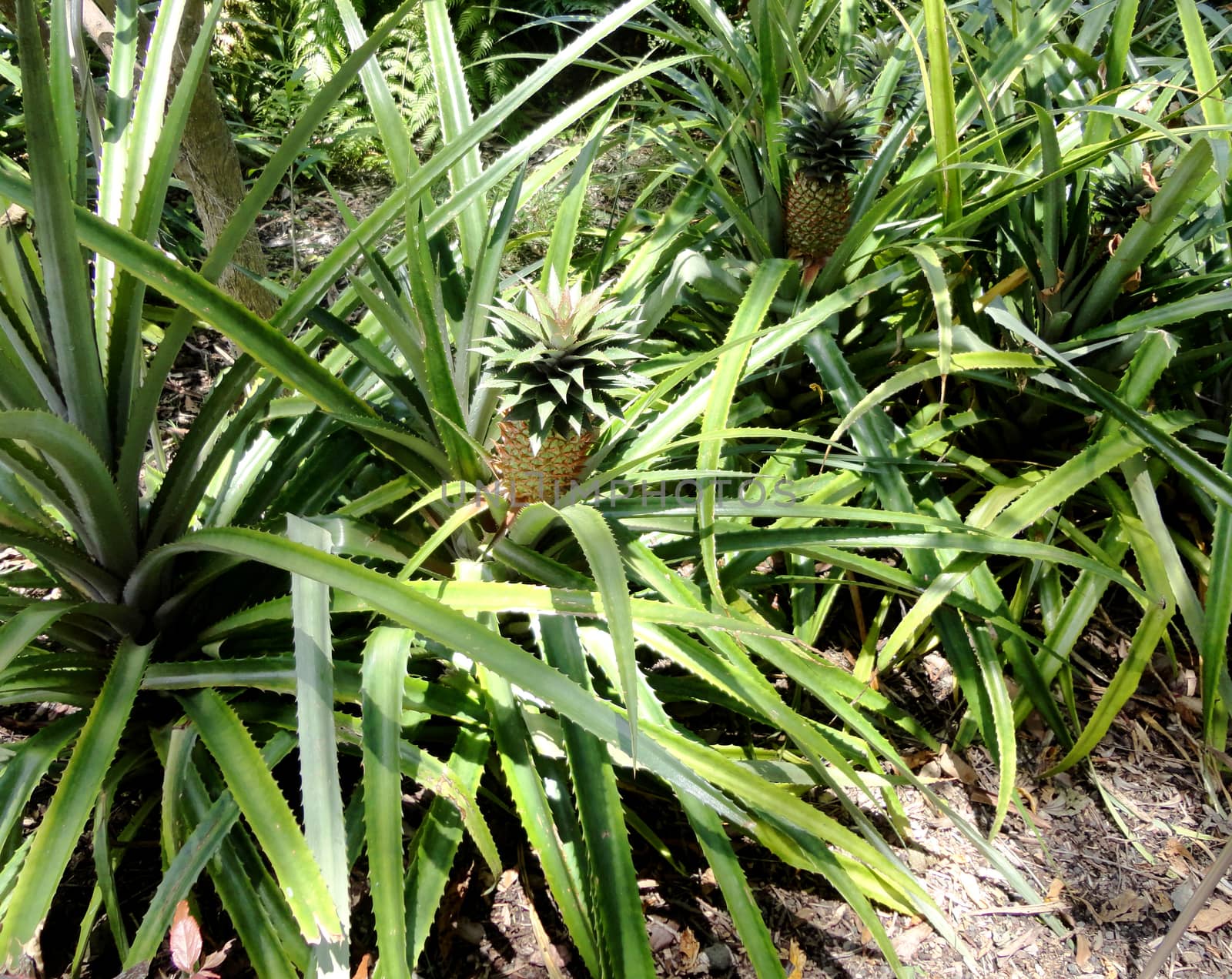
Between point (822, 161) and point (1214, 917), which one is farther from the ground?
point (822, 161)

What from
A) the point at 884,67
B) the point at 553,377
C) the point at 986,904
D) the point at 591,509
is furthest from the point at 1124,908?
the point at 884,67

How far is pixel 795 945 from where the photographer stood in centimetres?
130

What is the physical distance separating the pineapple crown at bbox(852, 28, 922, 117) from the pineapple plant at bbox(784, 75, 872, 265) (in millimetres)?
374

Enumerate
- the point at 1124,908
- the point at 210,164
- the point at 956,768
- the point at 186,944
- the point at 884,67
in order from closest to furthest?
1. the point at 186,944
2. the point at 1124,908
3. the point at 956,768
4. the point at 210,164
5. the point at 884,67

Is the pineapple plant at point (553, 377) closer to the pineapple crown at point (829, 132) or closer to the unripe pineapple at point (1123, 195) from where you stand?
the pineapple crown at point (829, 132)

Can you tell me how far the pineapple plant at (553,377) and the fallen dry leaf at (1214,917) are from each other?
131 cm

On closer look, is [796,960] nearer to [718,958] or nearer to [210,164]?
[718,958]

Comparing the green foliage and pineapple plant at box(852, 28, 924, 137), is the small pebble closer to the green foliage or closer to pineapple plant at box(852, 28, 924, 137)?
the green foliage

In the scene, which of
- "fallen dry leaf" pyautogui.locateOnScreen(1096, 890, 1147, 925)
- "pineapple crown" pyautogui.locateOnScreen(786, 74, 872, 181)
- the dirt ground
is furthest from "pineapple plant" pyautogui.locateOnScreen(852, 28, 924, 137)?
"fallen dry leaf" pyautogui.locateOnScreen(1096, 890, 1147, 925)

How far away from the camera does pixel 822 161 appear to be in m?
1.59

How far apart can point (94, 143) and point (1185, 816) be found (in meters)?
2.24

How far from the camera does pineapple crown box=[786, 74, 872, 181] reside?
1.56m

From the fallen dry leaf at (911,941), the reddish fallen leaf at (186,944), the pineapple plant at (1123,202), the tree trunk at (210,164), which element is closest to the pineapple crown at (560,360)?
the reddish fallen leaf at (186,944)

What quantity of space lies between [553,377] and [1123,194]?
1.32 meters
